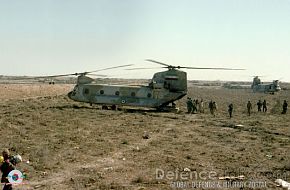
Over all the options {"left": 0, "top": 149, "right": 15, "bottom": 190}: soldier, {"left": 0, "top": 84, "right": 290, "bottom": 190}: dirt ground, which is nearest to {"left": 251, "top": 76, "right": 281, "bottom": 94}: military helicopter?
{"left": 0, "top": 84, "right": 290, "bottom": 190}: dirt ground

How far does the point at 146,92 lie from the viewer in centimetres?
3102

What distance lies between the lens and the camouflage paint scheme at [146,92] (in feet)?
102

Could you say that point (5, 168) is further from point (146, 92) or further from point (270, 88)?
point (270, 88)

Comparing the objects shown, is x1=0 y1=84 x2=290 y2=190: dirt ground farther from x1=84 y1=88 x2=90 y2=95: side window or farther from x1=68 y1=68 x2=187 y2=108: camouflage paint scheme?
x1=84 y1=88 x2=90 y2=95: side window

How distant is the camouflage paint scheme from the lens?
31.0 meters

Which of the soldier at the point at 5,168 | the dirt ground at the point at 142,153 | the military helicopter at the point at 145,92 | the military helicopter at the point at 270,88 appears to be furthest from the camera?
the military helicopter at the point at 270,88

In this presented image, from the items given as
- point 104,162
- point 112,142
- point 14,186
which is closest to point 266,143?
point 112,142

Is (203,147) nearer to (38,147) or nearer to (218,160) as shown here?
(218,160)

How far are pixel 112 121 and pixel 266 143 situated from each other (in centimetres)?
1073

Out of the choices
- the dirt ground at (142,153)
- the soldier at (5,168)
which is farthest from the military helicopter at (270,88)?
the soldier at (5,168)

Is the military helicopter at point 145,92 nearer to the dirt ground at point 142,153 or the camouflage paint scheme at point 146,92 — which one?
the camouflage paint scheme at point 146,92

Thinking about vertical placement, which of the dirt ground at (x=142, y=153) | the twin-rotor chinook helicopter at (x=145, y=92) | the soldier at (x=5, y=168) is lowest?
the dirt ground at (x=142, y=153)

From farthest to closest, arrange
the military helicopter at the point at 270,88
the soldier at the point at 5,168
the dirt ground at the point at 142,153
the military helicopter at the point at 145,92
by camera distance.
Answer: the military helicopter at the point at 270,88 < the military helicopter at the point at 145,92 < the dirt ground at the point at 142,153 < the soldier at the point at 5,168

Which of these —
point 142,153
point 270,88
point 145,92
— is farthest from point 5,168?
point 270,88
